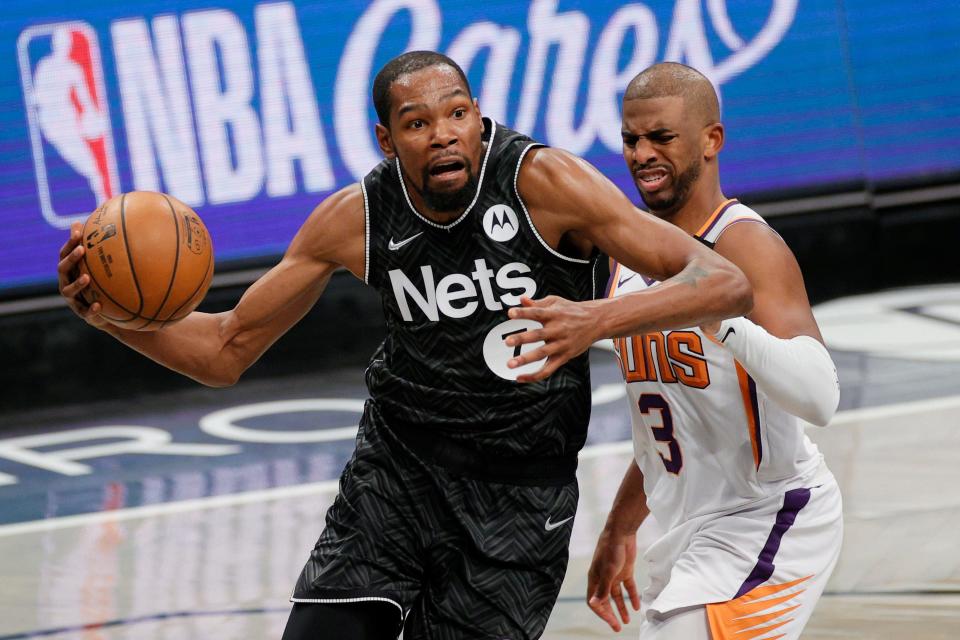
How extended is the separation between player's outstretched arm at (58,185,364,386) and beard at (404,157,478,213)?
0.74ft

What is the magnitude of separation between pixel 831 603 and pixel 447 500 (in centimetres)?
213

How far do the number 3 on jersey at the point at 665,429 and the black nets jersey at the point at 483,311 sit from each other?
0.53ft

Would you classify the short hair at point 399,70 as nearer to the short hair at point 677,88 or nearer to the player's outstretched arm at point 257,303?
the player's outstretched arm at point 257,303

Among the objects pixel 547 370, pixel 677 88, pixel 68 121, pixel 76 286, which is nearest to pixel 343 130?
pixel 68 121

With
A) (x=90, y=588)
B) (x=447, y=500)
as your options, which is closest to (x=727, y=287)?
(x=447, y=500)

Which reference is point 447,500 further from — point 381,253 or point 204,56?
point 204,56

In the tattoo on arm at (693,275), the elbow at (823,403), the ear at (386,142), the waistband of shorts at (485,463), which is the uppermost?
the ear at (386,142)

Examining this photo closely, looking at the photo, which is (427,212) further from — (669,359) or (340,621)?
(340,621)

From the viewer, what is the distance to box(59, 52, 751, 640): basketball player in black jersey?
130 inches

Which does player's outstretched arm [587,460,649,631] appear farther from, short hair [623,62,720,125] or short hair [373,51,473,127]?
short hair [373,51,473,127]

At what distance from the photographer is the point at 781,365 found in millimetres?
3062

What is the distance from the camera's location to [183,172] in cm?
852

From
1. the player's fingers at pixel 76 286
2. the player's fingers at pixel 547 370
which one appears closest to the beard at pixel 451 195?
the player's fingers at pixel 547 370

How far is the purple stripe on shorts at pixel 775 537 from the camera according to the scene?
10.9 feet
